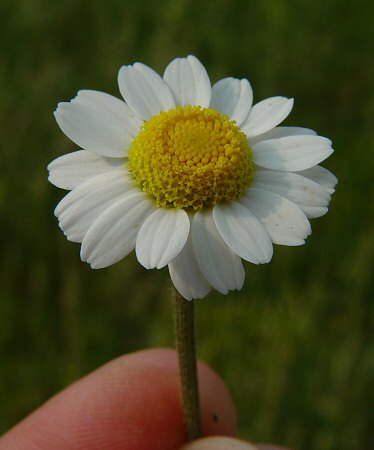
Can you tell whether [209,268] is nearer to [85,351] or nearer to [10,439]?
[10,439]

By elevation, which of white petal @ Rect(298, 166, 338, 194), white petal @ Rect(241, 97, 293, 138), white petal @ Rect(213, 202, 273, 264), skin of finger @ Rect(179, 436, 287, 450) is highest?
white petal @ Rect(241, 97, 293, 138)

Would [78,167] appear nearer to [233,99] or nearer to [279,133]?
[233,99]

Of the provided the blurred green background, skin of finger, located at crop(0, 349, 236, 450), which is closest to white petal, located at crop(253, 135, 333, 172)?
skin of finger, located at crop(0, 349, 236, 450)

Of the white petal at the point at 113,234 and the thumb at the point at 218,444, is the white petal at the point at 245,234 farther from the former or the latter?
the thumb at the point at 218,444

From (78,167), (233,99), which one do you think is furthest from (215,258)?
(233,99)

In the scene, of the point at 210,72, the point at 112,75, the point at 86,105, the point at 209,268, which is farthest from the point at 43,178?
the point at 209,268

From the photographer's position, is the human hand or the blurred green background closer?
the human hand

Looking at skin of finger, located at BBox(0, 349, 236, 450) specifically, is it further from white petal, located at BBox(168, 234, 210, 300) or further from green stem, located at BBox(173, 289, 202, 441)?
white petal, located at BBox(168, 234, 210, 300)
